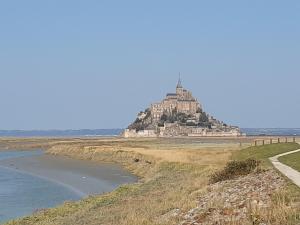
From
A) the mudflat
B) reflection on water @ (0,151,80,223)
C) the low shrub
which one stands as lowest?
reflection on water @ (0,151,80,223)

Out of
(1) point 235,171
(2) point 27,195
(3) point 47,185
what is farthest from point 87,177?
(1) point 235,171

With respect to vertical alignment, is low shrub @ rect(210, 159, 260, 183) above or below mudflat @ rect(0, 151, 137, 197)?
above

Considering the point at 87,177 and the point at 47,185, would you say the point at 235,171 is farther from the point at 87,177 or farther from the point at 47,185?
the point at 87,177

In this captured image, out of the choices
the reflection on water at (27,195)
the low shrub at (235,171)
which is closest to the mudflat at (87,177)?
the reflection on water at (27,195)

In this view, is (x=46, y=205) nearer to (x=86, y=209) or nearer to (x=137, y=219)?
(x=86, y=209)

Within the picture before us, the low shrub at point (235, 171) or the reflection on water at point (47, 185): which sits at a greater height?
the low shrub at point (235, 171)

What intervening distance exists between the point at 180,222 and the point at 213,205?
6.65 feet

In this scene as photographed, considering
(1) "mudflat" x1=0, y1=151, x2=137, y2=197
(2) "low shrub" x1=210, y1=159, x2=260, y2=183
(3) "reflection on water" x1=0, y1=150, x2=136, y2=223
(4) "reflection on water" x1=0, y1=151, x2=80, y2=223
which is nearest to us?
(2) "low shrub" x1=210, y1=159, x2=260, y2=183

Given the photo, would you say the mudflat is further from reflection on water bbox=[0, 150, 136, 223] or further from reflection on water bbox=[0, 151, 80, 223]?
reflection on water bbox=[0, 151, 80, 223]

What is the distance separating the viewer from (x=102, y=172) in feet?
215

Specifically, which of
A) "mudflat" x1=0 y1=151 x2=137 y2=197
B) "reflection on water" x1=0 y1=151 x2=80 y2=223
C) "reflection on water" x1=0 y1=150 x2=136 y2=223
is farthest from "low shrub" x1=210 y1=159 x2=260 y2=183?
"mudflat" x1=0 y1=151 x2=137 y2=197

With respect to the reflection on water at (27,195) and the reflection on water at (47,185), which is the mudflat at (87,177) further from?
the reflection on water at (27,195)

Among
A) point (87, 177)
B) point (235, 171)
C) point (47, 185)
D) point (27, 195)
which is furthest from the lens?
point (87, 177)

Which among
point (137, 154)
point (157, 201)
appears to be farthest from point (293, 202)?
point (137, 154)
